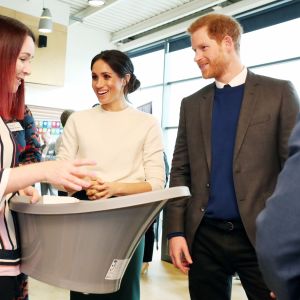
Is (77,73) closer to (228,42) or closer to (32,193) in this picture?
(228,42)

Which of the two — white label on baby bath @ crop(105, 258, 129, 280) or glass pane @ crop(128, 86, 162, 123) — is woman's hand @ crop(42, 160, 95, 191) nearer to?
white label on baby bath @ crop(105, 258, 129, 280)

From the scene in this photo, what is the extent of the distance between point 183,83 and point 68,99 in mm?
2104

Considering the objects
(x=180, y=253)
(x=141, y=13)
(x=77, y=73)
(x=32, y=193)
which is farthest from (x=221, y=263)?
(x=77, y=73)

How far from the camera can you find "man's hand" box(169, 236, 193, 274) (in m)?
1.42

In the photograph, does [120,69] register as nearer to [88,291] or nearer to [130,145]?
[130,145]

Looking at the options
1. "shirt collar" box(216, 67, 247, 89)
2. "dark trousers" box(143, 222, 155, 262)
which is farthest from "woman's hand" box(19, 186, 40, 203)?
"dark trousers" box(143, 222, 155, 262)

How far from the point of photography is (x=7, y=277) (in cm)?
101

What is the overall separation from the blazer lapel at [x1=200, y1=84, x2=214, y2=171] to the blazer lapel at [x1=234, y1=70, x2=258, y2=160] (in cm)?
11

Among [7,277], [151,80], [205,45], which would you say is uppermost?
[151,80]

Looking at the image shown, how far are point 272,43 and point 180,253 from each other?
4697 mm

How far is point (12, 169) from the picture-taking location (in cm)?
91

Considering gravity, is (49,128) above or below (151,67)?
below

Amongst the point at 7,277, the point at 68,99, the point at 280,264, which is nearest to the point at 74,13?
the point at 68,99

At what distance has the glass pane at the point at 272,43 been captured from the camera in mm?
5148
